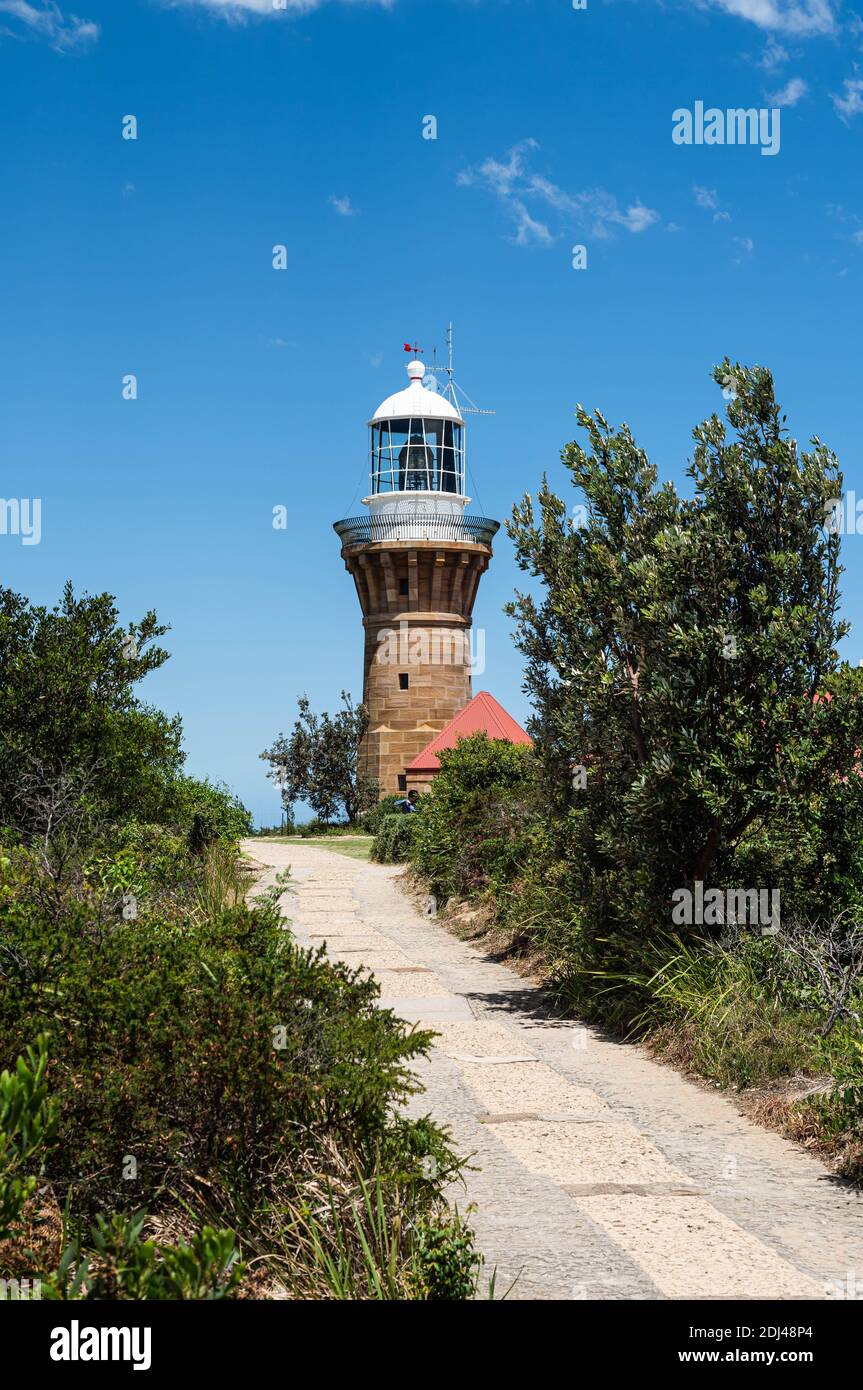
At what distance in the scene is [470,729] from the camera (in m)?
37.4

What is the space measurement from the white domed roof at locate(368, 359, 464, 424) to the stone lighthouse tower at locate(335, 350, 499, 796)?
0.04 m

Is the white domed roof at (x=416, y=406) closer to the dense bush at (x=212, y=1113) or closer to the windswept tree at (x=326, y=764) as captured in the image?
the windswept tree at (x=326, y=764)

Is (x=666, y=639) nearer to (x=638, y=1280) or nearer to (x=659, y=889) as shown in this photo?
(x=659, y=889)

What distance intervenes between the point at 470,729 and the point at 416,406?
39.7 feet

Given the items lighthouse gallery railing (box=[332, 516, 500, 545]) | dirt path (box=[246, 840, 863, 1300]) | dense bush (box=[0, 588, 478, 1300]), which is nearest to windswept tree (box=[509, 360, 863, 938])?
dirt path (box=[246, 840, 863, 1300])

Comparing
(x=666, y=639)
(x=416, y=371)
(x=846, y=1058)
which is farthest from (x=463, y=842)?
(x=416, y=371)

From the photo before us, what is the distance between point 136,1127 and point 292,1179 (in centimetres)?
75

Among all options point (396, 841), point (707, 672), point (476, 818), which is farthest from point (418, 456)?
point (707, 672)

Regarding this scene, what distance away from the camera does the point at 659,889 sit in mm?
11172

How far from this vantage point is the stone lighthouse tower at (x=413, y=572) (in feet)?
139

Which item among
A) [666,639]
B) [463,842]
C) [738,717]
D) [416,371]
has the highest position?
[416,371]

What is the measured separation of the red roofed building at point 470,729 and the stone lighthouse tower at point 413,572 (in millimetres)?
3433

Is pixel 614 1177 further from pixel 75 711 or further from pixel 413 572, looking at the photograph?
pixel 413 572

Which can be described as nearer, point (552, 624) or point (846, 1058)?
point (846, 1058)
